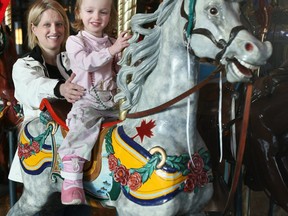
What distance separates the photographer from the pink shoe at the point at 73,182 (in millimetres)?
1748

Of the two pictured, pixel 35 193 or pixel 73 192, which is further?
pixel 35 193

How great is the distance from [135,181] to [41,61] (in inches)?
34.5

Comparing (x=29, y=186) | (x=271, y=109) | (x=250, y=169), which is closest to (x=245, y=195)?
(x=250, y=169)

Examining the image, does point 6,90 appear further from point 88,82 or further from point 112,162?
point 112,162

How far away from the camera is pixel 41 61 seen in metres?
2.20

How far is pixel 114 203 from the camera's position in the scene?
68.2 inches

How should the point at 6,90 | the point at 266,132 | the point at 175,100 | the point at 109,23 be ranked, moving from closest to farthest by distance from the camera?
1. the point at 175,100
2. the point at 109,23
3. the point at 266,132
4. the point at 6,90

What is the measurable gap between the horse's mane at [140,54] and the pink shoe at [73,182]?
287 millimetres

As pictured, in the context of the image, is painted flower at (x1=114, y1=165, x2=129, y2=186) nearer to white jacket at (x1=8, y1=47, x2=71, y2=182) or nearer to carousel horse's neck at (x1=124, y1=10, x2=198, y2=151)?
carousel horse's neck at (x1=124, y1=10, x2=198, y2=151)

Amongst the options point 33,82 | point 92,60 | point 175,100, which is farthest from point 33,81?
point 175,100

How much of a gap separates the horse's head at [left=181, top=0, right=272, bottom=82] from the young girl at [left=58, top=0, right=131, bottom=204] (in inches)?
13.1

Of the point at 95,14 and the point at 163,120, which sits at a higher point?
the point at 95,14

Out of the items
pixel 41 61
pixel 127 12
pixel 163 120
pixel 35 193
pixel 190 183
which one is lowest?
pixel 35 193

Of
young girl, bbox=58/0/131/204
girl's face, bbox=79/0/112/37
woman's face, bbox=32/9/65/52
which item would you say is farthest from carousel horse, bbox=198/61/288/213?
woman's face, bbox=32/9/65/52
